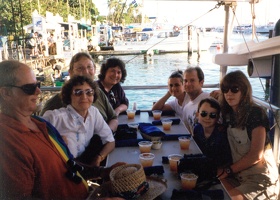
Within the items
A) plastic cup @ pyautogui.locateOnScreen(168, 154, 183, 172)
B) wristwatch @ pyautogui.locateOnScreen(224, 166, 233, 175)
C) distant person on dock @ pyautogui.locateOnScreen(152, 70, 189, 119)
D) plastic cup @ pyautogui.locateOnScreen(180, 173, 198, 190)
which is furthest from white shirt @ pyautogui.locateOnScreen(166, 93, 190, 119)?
plastic cup @ pyautogui.locateOnScreen(180, 173, 198, 190)

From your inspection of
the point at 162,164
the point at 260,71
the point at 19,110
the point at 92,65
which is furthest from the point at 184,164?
the point at 260,71

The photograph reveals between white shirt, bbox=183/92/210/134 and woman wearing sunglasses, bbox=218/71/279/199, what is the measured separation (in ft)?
2.20

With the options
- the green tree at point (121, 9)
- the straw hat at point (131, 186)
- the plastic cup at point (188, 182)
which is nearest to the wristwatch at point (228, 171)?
the plastic cup at point (188, 182)

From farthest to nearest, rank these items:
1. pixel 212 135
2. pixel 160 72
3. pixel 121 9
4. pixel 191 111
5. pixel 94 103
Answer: pixel 160 72
pixel 121 9
pixel 191 111
pixel 94 103
pixel 212 135

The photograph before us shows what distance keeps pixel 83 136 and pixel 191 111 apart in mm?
1326

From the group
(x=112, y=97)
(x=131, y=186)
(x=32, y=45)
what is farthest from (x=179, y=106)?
(x=32, y=45)

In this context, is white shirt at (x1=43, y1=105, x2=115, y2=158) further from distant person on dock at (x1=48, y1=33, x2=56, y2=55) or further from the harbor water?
distant person on dock at (x1=48, y1=33, x2=56, y2=55)

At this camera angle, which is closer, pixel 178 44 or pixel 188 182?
pixel 188 182

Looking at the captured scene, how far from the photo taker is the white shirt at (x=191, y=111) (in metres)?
3.23

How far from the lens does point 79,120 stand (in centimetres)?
250

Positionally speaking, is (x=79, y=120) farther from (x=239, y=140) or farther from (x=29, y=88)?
(x=239, y=140)

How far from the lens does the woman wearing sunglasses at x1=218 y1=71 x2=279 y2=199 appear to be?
7.73ft

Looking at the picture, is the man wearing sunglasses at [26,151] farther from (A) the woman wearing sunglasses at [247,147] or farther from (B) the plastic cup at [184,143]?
(A) the woman wearing sunglasses at [247,147]

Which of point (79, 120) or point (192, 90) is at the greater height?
point (192, 90)
